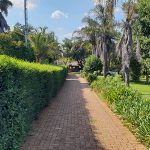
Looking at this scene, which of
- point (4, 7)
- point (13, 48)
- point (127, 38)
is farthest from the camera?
point (4, 7)

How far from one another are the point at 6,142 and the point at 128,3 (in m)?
21.1

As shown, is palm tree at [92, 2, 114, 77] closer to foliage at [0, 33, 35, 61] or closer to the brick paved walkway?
foliage at [0, 33, 35, 61]

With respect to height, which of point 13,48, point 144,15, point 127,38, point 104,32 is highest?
point 144,15

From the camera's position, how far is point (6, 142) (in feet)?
20.9

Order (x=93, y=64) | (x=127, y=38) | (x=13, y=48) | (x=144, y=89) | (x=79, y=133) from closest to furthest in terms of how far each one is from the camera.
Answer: (x=79, y=133)
(x=127, y=38)
(x=13, y=48)
(x=144, y=89)
(x=93, y=64)

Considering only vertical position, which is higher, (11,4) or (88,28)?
(11,4)

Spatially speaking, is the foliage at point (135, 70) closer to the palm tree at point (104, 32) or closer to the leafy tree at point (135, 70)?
the leafy tree at point (135, 70)

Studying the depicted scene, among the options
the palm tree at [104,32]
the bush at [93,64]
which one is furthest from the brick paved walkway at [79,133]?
the bush at [93,64]

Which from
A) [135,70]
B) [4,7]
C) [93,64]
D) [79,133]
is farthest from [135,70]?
[79,133]

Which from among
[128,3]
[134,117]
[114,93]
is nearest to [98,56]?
[128,3]

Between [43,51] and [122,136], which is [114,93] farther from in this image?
[43,51]

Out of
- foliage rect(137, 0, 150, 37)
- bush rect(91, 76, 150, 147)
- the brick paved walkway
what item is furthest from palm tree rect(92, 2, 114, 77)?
the brick paved walkway

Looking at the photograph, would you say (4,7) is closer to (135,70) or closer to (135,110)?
(135,70)

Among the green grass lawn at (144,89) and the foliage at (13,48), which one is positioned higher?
the foliage at (13,48)
